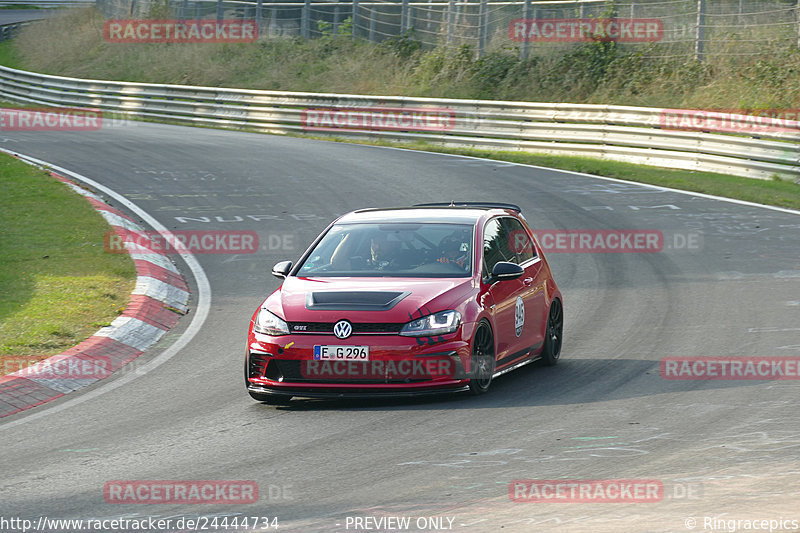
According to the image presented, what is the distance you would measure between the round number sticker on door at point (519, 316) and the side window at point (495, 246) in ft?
1.37

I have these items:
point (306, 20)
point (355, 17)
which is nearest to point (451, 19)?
point (355, 17)

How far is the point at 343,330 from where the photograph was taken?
898cm

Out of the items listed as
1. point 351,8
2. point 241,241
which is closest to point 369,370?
point 241,241

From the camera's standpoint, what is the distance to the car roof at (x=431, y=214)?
34.8ft

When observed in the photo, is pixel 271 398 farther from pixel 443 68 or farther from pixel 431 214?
pixel 443 68

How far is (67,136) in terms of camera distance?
1222 inches

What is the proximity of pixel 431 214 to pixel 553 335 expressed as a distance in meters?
1.64

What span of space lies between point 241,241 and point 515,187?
6.36m

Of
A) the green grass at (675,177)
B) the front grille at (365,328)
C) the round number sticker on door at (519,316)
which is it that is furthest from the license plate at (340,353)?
the green grass at (675,177)

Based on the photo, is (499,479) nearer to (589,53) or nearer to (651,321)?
(651,321)

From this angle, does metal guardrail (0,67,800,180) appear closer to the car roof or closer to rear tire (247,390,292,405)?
the car roof

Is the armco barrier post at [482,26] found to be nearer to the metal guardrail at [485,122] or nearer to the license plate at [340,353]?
the metal guardrail at [485,122]

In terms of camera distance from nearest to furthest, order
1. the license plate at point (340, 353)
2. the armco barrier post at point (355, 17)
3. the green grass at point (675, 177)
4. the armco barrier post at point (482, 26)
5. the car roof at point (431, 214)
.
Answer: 1. the license plate at point (340, 353)
2. the car roof at point (431, 214)
3. the green grass at point (675, 177)
4. the armco barrier post at point (482, 26)
5. the armco barrier post at point (355, 17)

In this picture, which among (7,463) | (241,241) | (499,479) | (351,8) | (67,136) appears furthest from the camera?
(351,8)
